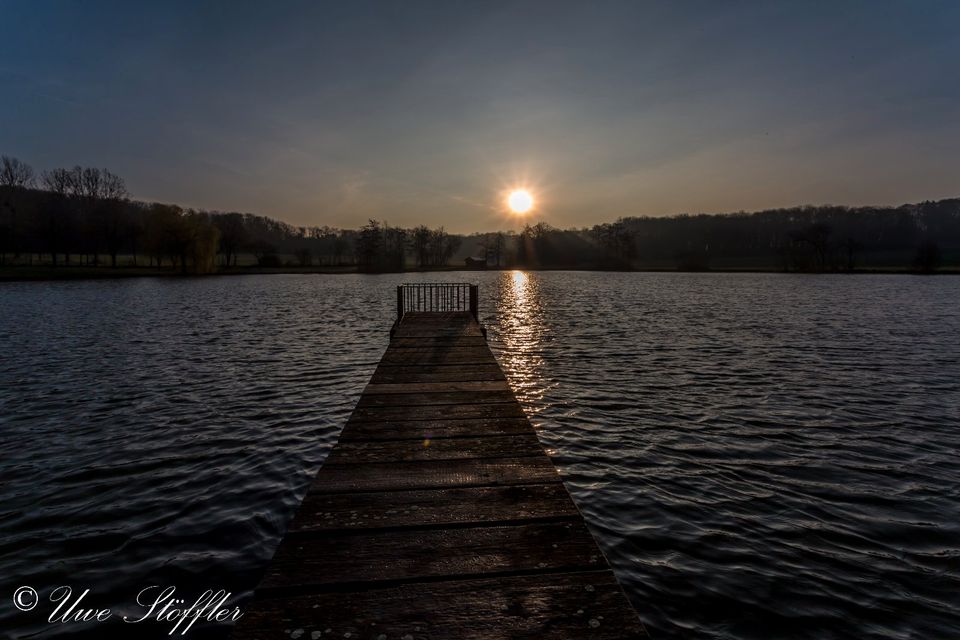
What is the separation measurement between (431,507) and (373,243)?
433 ft

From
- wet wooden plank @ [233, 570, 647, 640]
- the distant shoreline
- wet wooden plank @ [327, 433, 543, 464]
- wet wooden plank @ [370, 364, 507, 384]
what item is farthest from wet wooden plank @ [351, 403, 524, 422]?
the distant shoreline

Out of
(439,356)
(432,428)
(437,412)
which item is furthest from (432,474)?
(439,356)

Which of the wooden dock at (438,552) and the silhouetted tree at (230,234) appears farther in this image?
the silhouetted tree at (230,234)

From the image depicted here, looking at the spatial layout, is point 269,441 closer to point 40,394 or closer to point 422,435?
point 422,435

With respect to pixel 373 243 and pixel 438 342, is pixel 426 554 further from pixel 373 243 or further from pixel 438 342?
pixel 373 243

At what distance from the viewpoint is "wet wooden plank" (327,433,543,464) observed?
6109 mm

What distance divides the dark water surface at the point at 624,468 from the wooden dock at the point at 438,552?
192cm

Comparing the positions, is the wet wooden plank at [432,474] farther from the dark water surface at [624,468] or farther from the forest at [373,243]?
the forest at [373,243]

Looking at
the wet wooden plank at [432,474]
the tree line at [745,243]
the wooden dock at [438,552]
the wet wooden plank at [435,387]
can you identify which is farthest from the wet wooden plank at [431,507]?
the tree line at [745,243]

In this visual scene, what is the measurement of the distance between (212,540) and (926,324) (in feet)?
132

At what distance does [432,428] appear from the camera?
289 inches

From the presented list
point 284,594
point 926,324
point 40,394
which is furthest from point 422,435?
point 926,324

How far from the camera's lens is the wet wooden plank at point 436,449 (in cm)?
611

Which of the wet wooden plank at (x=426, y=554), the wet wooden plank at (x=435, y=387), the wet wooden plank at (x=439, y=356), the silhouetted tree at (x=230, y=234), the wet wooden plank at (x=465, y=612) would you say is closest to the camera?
the wet wooden plank at (x=465, y=612)
